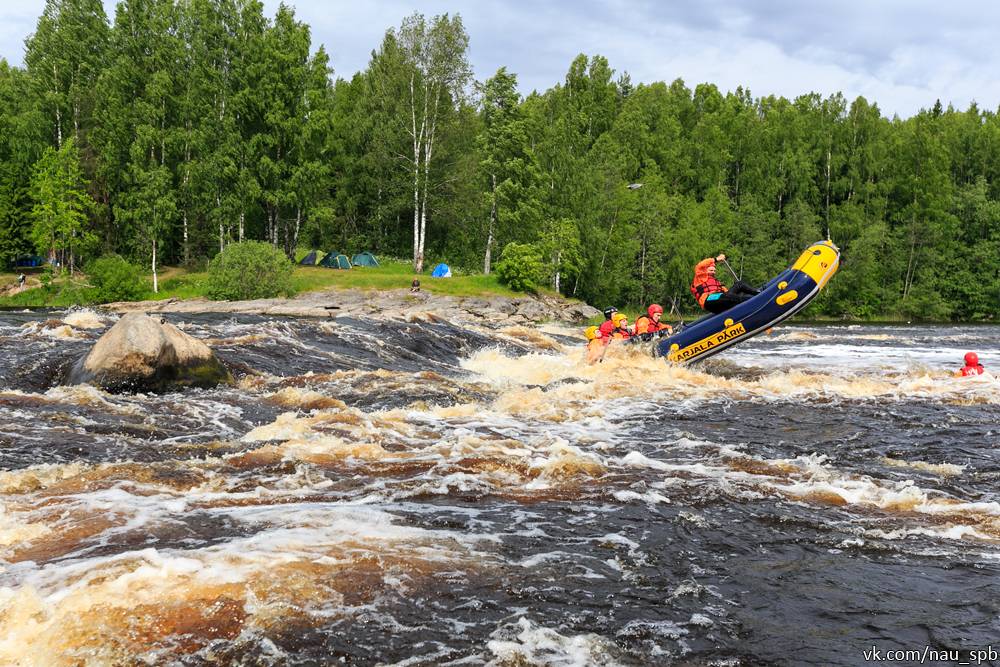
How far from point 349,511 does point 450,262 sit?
43351 mm

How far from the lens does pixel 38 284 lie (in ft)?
128

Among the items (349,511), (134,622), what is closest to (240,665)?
(134,622)

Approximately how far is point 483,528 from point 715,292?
12.3 metres

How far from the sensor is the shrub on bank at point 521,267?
40250mm

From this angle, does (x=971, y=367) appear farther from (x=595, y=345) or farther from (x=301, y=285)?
(x=301, y=285)

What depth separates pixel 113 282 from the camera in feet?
117

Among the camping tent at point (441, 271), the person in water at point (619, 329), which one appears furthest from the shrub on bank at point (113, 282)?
the person in water at point (619, 329)

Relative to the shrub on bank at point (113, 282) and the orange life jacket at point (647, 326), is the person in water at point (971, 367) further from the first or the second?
the shrub on bank at point (113, 282)

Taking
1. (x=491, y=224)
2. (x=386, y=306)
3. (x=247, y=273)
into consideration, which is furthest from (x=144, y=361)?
(x=491, y=224)

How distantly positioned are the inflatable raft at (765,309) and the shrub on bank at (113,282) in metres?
31.1

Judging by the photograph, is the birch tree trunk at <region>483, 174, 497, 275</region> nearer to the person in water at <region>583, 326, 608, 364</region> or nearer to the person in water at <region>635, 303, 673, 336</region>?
the person in water at <region>635, 303, 673, 336</region>

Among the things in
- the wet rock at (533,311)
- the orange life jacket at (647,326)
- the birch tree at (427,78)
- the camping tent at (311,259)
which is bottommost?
the wet rock at (533,311)

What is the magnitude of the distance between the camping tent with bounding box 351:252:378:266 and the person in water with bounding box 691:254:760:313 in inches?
1318

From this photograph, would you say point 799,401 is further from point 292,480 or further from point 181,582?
point 181,582
